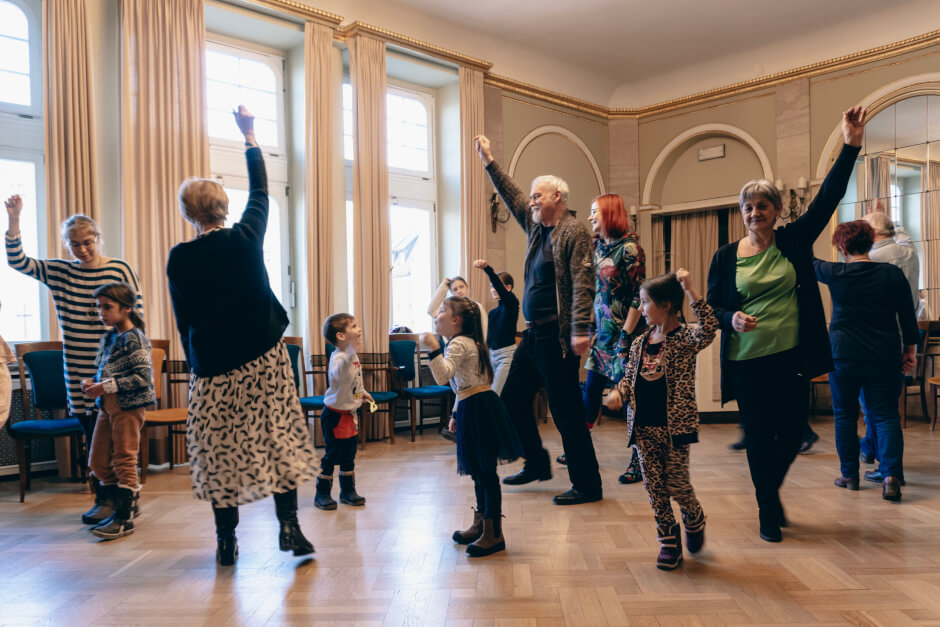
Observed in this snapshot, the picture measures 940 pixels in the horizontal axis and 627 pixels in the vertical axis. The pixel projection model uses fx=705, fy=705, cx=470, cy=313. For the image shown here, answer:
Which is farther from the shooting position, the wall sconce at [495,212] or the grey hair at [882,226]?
the wall sconce at [495,212]

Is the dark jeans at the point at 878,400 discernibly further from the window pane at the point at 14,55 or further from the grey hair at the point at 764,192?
the window pane at the point at 14,55

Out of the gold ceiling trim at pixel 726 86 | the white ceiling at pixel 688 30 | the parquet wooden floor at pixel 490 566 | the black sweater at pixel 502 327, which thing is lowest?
the parquet wooden floor at pixel 490 566

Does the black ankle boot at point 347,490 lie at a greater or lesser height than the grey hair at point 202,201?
lesser

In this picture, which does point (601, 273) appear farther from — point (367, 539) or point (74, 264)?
point (74, 264)

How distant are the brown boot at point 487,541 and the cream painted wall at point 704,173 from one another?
6785mm

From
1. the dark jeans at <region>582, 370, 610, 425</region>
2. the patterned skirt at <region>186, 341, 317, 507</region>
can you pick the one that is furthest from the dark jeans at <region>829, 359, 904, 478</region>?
the patterned skirt at <region>186, 341, 317, 507</region>

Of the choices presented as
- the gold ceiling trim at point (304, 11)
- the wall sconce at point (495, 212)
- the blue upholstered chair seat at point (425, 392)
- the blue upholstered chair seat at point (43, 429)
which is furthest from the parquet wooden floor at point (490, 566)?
the wall sconce at point (495, 212)

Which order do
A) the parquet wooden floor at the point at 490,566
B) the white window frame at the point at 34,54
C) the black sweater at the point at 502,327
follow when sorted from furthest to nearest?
1. the white window frame at the point at 34,54
2. the black sweater at the point at 502,327
3. the parquet wooden floor at the point at 490,566

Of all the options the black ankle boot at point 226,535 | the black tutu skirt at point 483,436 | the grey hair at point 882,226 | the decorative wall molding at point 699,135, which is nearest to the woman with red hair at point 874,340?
the grey hair at point 882,226

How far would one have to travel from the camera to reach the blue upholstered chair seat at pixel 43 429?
408 centimetres

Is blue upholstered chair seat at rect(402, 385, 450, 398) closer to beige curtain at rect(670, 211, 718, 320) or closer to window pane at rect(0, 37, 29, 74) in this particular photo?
window pane at rect(0, 37, 29, 74)

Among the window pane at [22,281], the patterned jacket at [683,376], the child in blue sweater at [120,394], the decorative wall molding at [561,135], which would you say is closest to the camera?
the patterned jacket at [683,376]

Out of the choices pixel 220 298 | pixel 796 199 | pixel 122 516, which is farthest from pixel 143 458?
pixel 796 199

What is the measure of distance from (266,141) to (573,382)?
4.27 meters
